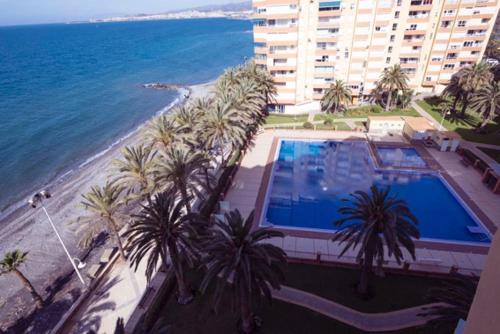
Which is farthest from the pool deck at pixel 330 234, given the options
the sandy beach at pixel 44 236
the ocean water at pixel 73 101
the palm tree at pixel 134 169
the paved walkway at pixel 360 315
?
the ocean water at pixel 73 101

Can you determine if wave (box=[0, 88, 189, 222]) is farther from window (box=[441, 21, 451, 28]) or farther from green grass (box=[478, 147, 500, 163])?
window (box=[441, 21, 451, 28])

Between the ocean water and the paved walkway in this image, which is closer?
the paved walkway

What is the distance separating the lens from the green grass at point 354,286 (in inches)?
796

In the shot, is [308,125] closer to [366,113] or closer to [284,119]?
[284,119]

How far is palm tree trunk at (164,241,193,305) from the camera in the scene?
19033 millimetres

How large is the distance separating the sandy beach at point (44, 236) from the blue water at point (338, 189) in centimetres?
2087

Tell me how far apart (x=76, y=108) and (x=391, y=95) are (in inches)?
3142

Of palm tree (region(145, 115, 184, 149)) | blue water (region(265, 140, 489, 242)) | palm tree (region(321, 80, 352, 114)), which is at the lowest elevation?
blue water (region(265, 140, 489, 242))

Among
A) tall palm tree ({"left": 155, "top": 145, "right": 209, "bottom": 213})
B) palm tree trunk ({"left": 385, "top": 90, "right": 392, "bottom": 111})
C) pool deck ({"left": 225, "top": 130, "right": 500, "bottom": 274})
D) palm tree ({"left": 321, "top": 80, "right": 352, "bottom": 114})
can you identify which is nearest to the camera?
pool deck ({"left": 225, "top": 130, "right": 500, "bottom": 274})

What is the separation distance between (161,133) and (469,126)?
5210 centimetres

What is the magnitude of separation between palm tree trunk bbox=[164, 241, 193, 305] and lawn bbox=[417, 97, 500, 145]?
4878cm

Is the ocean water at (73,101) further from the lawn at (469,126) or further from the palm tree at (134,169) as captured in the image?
the lawn at (469,126)

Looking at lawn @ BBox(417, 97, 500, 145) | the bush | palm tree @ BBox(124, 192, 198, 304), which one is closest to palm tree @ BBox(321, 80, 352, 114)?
the bush

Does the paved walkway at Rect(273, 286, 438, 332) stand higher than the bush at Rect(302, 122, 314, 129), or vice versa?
the bush at Rect(302, 122, 314, 129)
